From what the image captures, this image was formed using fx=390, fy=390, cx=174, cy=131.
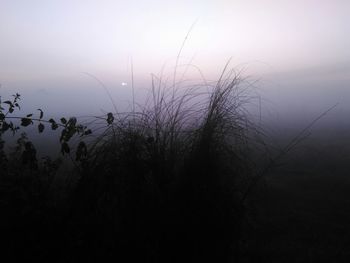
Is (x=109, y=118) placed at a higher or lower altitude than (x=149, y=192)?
higher

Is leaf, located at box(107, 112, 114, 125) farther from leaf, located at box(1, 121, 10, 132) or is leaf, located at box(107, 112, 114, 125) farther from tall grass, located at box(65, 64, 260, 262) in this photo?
leaf, located at box(1, 121, 10, 132)

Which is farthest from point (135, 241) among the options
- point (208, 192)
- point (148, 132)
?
point (148, 132)

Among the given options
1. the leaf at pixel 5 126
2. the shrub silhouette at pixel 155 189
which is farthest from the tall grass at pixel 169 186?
the leaf at pixel 5 126

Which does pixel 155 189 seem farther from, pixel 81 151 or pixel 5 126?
pixel 5 126

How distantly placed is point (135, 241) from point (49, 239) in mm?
552

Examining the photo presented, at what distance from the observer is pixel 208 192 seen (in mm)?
2168

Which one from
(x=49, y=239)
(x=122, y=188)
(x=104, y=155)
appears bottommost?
(x=49, y=239)

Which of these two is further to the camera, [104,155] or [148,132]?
[148,132]

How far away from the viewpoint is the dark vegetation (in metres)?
2.10

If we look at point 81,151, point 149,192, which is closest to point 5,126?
point 81,151

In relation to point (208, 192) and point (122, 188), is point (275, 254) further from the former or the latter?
point (122, 188)

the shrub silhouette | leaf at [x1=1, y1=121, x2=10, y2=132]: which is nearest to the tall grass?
the shrub silhouette

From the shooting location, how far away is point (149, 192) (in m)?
2.15

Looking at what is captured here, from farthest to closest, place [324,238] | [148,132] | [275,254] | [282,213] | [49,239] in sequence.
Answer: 1. [282,213]
2. [324,238]
3. [275,254]
4. [148,132]
5. [49,239]
